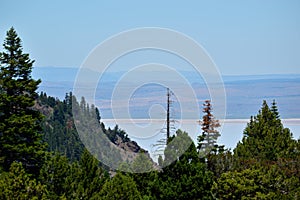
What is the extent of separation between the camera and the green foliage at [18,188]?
15.7 metres

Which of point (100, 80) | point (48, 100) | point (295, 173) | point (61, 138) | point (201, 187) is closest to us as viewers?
point (201, 187)

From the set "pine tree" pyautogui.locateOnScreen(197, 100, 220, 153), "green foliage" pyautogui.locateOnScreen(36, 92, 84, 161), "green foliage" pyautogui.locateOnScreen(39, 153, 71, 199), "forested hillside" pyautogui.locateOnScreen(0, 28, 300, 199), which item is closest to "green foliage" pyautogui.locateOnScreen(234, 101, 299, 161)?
"forested hillside" pyautogui.locateOnScreen(0, 28, 300, 199)

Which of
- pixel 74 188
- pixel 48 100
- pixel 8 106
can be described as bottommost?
pixel 74 188

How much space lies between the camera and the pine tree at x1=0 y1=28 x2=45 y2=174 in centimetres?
2095

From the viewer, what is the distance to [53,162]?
20062 millimetres

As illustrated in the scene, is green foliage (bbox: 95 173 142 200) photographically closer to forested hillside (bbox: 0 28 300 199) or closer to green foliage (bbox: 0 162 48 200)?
forested hillside (bbox: 0 28 300 199)

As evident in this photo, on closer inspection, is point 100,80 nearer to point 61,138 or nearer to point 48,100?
point 61,138

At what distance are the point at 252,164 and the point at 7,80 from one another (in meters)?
10.2

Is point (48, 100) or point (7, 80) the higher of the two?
point (48, 100)

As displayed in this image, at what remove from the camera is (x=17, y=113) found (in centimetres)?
2134

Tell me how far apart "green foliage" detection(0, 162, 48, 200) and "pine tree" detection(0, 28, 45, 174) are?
15.0 ft

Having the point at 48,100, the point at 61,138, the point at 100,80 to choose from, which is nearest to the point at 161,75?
the point at 100,80

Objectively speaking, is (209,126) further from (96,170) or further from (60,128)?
(60,128)

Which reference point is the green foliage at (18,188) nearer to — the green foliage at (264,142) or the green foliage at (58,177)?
the green foliage at (58,177)
